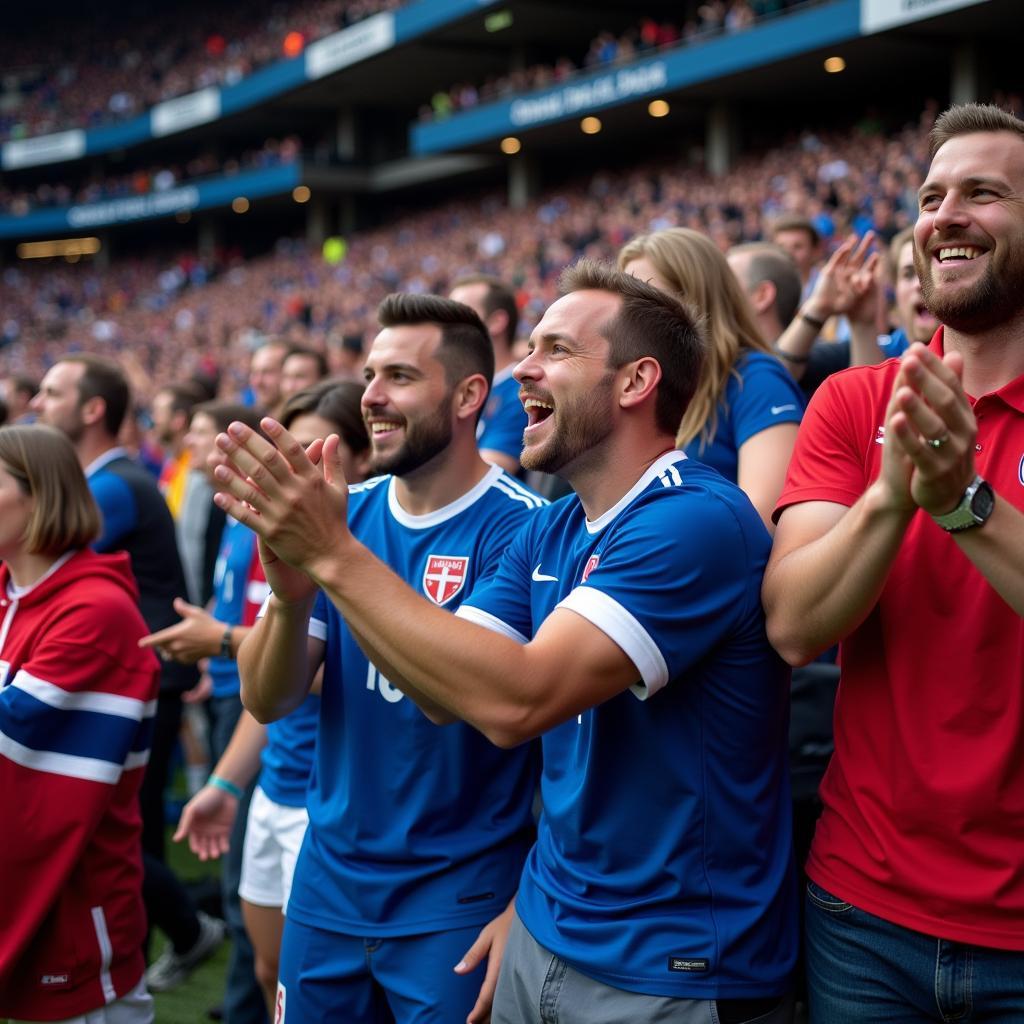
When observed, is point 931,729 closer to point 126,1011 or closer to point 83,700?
point 83,700

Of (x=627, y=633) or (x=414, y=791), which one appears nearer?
(x=627, y=633)

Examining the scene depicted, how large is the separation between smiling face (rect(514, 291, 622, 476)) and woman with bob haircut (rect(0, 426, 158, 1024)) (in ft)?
5.08

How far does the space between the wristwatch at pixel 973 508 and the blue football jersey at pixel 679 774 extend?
0.42 m

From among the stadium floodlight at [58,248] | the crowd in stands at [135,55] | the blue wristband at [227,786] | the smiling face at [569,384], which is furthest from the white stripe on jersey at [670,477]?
the stadium floodlight at [58,248]

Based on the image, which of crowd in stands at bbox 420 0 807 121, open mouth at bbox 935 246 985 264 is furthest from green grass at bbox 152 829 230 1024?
crowd in stands at bbox 420 0 807 121

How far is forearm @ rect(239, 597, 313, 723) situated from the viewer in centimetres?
242

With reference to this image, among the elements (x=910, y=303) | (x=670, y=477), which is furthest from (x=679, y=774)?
(x=910, y=303)

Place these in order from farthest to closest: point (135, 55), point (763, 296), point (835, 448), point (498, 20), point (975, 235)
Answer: point (135, 55) < point (498, 20) < point (763, 296) < point (835, 448) < point (975, 235)

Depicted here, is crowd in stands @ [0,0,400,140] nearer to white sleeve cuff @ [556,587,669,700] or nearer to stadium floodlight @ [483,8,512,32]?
stadium floodlight @ [483,8,512,32]

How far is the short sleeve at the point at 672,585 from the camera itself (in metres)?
1.90

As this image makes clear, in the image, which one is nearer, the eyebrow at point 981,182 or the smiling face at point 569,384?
the eyebrow at point 981,182

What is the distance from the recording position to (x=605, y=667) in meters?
1.88

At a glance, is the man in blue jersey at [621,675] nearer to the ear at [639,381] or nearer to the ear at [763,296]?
the ear at [639,381]

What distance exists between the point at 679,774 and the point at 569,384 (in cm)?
74
